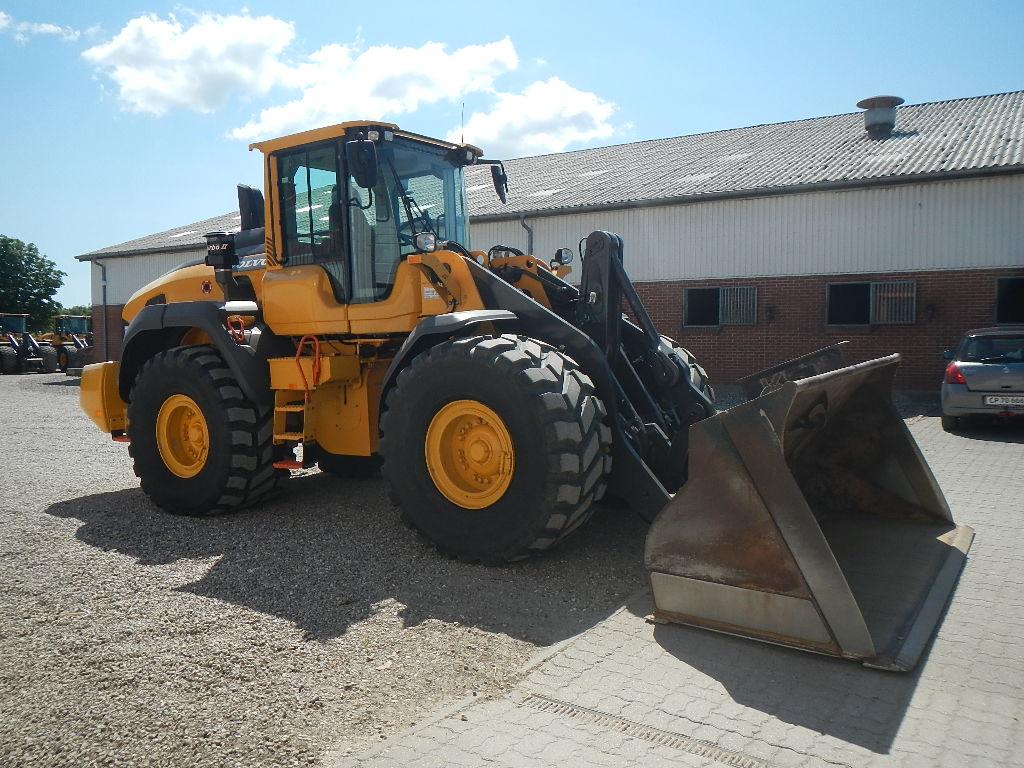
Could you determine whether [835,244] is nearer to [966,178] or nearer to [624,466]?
[966,178]

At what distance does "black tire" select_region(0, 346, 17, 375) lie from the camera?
3103 cm

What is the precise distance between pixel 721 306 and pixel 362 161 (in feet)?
47.0

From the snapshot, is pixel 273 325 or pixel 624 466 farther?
pixel 273 325

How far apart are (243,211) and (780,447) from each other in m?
5.47

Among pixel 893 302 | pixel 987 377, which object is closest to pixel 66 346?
pixel 893 302

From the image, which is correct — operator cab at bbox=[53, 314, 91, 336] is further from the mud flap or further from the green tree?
the mud flap

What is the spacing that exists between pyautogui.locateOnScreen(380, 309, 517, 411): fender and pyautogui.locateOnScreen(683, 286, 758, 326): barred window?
13964 mm

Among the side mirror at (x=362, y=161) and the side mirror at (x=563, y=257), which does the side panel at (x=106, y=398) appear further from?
the side mirror at (x=563, y=257)

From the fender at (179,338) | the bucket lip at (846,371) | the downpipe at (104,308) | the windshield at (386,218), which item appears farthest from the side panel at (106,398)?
the downpipe at (104,308)

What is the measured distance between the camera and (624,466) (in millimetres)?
4965

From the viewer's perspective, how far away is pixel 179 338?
7508 millimetres

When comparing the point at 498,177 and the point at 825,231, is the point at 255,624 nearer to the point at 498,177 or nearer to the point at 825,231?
the point at 498,177

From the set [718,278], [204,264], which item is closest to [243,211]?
[204,264]

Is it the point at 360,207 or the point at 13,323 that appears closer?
the point at 360,207
